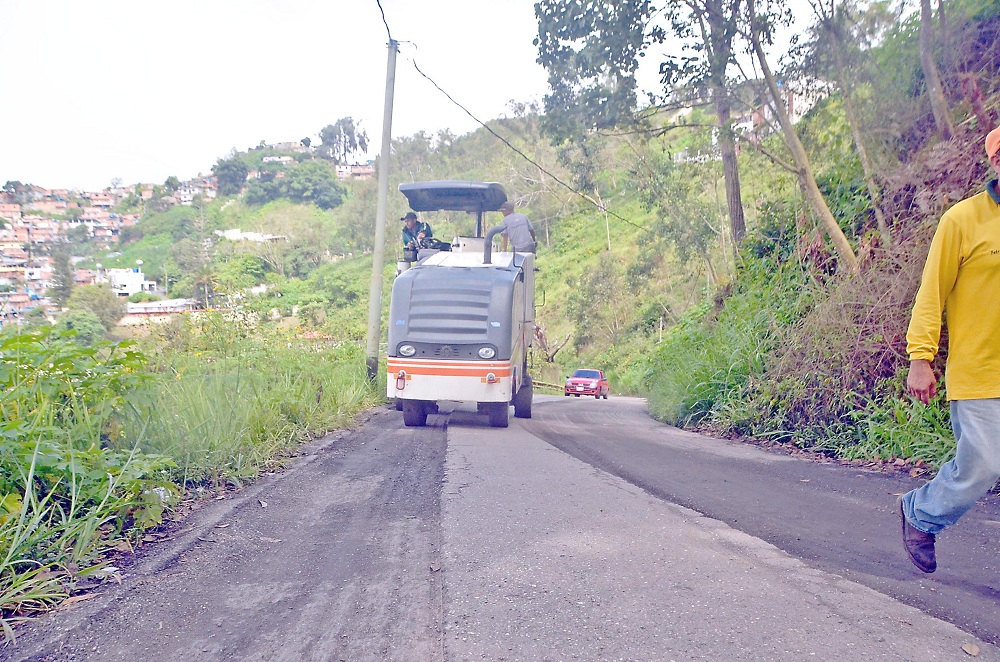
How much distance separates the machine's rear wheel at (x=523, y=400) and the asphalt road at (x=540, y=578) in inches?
222

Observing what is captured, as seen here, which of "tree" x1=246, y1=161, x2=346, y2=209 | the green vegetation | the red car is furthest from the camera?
"tree" x1=246, y1=161, x2=346, y2=209

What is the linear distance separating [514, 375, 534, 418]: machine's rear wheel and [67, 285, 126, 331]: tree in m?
5.80

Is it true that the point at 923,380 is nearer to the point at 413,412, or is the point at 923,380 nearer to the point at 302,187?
the point at 413,412

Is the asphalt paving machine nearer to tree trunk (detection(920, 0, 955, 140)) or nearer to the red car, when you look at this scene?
tree trunk (detection(920, 0, 955, 140))

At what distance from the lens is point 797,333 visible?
9.49 meters

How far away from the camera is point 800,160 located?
9859 mm

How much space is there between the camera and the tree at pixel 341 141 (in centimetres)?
5869

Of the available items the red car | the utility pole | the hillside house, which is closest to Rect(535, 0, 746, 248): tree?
the utility pole

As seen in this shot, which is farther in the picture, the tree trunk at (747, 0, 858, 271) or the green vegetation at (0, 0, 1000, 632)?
the tree trunk at (747, 0, 858, 271)

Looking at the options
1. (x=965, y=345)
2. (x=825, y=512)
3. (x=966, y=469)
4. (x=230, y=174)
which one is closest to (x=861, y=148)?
(x=825, y=512)

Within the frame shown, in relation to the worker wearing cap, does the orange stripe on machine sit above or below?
below

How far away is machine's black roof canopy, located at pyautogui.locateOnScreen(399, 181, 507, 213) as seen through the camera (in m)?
12.6

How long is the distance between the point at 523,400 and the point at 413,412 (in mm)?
2440

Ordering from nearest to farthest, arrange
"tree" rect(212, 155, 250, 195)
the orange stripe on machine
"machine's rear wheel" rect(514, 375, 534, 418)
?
the orange stripe on machine, "machine's rear wheel" rect(514, 375, 534, 418), "tree" rect(212, 155, 250, 195)
